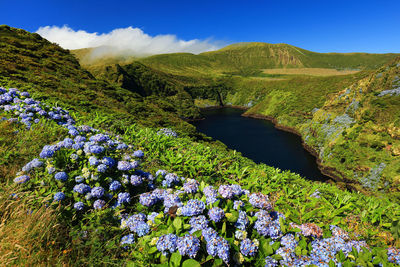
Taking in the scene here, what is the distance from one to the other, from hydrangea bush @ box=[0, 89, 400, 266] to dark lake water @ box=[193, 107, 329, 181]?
53.4m

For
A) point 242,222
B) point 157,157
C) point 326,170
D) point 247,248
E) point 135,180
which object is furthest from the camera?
point 326,170

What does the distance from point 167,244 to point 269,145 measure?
73634 millimetres

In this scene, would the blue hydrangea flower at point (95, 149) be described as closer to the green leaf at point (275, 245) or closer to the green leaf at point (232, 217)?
the green leaf at point (232, 217)

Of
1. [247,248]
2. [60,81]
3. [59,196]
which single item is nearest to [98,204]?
[59,196]

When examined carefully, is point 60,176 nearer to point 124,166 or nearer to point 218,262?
point 124,166

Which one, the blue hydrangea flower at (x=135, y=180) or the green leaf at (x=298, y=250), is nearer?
the green leaf at (x=298, y=250)

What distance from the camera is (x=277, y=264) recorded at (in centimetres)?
241

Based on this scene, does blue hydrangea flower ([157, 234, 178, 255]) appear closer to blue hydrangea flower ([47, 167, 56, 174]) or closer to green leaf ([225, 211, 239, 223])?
green leaf ([225, 211, 239, 223])

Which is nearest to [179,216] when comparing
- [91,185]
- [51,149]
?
[91,185]

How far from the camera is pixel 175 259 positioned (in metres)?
2.07

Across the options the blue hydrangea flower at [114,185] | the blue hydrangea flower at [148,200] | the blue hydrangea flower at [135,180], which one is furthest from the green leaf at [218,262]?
the blue hydrangea flower at [114,185]

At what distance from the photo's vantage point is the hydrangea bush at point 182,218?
7.59 ft

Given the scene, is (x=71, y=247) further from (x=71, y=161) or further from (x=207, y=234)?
(x=207, y=234)

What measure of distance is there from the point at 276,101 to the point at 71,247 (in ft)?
450
